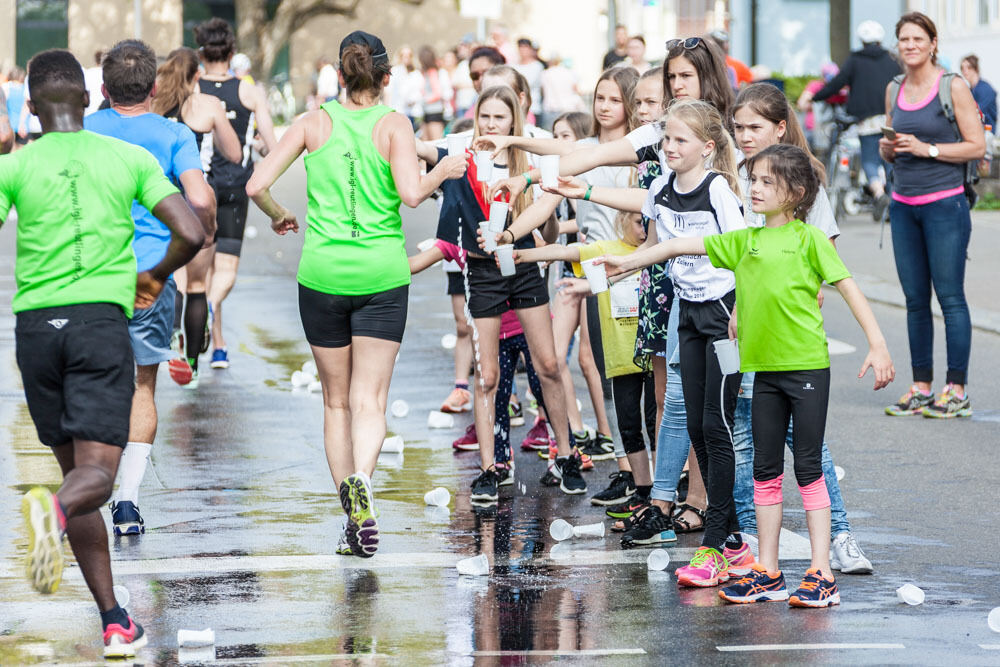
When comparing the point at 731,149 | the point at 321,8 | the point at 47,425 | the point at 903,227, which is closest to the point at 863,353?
the point at 903,227

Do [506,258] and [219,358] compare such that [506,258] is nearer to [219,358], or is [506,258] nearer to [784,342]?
[784,342]

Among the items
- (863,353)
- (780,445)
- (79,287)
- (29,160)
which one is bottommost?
(863,353)

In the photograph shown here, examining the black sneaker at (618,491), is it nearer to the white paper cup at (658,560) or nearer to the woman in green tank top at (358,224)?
the white paper cup at (658,560)

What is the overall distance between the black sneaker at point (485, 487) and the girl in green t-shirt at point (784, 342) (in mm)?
1915

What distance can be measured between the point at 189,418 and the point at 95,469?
484 cm

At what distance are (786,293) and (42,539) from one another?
104 inches

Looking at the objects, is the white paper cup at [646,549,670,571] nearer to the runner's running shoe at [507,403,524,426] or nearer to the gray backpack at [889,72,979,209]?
the runner's running shoe at [507,403,524,426]

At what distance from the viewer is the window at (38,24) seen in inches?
2010

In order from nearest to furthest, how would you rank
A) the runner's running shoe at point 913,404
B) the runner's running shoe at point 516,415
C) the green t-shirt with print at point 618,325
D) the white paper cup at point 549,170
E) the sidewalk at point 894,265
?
the white paper cup at point 549,170
the green t-shirt with print at point 618,325
the runner's running shoe at point 516,415
the runner's running shoe at point 913,404
the sidewalk at point 894,265

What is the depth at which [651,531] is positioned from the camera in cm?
687

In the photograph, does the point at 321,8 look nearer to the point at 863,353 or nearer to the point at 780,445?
the point at 863,353

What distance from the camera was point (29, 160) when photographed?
5.27 m

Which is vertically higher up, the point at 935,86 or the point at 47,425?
the point at 935,86

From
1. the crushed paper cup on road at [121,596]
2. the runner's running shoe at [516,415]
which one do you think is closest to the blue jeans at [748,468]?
the crushed paper cup on road at [121,596]
